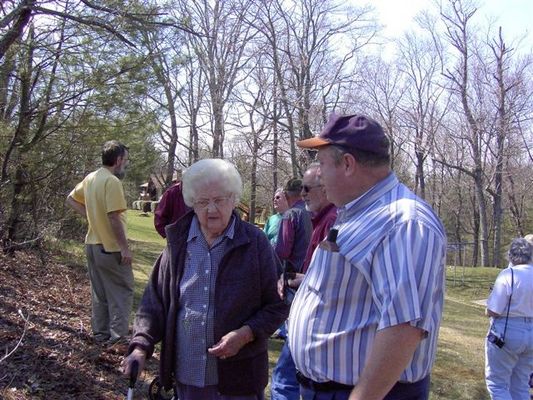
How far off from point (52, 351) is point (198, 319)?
2.69 meters

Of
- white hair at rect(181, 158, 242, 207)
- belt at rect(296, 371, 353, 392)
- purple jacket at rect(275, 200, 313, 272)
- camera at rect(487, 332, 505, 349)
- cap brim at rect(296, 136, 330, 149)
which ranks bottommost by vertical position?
camera at rect(487, 332, 505, 349)

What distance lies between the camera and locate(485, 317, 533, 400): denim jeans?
4.75 m

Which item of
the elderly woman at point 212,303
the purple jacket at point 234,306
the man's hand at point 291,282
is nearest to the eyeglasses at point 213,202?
the elderly woman at point 212,303

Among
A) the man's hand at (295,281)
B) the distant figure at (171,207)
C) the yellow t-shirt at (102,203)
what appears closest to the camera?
the man's hand at (295,281)

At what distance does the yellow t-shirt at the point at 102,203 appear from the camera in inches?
200

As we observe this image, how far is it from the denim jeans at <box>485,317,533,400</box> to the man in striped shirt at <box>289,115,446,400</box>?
3.19 meters

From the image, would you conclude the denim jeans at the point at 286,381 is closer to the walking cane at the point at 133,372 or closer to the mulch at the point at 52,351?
the mulch at the point at 52,351

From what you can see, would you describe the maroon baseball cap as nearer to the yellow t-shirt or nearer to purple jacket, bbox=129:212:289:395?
purple jacket, bbox=129:212:289:395

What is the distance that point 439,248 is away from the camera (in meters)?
1.75

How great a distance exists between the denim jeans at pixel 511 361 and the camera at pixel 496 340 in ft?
0.10

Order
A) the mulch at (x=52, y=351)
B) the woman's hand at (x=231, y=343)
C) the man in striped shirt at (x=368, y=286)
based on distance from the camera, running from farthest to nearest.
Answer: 1. the mulch at (x=52, y=351)
2. the woman's hand at (x=231, y=343)
3. the man in striped shirt at (x=368, y=286)

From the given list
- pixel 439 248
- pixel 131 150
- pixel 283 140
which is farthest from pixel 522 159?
pixel 439 248

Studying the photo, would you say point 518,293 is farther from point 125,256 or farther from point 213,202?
point 125,256

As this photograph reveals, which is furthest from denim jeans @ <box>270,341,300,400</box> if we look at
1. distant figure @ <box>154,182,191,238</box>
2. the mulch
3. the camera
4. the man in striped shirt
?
the man in striped shirt
